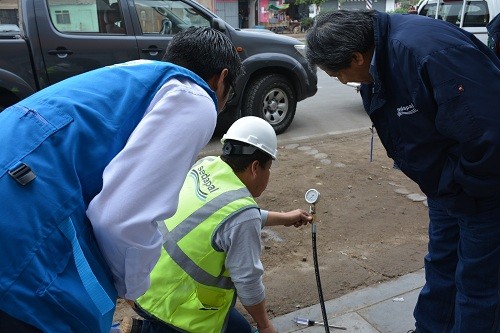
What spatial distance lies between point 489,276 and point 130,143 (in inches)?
65.9

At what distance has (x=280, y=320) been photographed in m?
2.93

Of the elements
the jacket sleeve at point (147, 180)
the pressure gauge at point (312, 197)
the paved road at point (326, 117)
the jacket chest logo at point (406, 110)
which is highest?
the jacket sleeve at point (147, 180)

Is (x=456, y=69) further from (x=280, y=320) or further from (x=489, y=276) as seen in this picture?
(x=280, y=320)

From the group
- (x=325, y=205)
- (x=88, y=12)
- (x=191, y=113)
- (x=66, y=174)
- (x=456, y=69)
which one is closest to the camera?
(x=66, y=174)

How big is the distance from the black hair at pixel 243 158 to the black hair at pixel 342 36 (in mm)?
475

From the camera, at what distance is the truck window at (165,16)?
19.6 ft

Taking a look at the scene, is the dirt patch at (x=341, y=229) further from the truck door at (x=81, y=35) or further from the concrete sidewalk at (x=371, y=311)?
the truck door at (x=81, y=35)

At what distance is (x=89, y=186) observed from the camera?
1190mm

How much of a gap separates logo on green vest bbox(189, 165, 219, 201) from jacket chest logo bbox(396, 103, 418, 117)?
79 centimetres

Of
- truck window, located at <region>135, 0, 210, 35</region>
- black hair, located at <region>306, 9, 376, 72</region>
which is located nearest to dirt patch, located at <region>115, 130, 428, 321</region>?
black hair, located at <region>306, 9, 376, 72</region>

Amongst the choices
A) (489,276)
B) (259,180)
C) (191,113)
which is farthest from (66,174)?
(489,276)

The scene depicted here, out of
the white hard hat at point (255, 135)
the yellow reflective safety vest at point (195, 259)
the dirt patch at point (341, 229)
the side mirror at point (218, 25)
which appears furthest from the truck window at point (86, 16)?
the yellow reflective safety vest at point (195, 259)

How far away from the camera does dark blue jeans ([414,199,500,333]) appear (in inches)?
81.7

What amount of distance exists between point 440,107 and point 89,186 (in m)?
1.26
